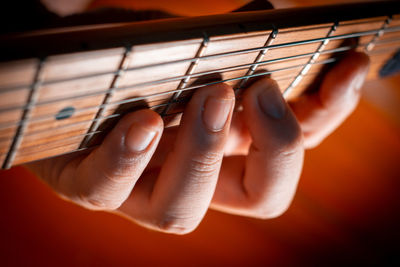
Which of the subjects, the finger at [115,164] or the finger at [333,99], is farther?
the finger at [333,99]

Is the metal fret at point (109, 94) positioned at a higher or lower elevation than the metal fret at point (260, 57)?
lower

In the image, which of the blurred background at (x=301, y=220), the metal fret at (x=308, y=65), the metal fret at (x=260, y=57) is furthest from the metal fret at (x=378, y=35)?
the blurred background at (x=301, y=220)

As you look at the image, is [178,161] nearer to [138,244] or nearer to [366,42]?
[366,42]

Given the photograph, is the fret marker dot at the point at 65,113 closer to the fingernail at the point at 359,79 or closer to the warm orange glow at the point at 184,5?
the fingernail at the point at 359,79

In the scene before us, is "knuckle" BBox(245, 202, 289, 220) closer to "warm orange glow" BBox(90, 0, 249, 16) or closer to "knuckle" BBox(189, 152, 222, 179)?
"knuckle" BBox(189, 152, 222, 179)

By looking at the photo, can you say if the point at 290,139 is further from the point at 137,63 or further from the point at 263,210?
→ the point at 137,63
